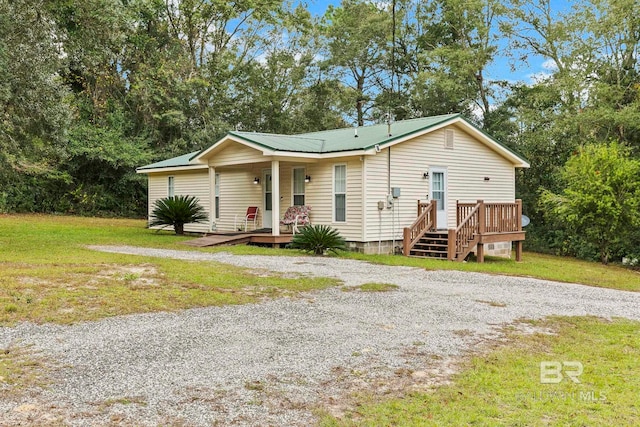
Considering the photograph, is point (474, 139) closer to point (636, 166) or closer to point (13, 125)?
point (636, 166)

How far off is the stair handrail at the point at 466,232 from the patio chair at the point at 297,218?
421cm

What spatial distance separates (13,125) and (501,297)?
1155cm

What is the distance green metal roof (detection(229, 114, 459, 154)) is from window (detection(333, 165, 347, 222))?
2.08ft

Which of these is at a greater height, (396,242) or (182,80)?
(182,80)

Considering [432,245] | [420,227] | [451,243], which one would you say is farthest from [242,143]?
[451,243]

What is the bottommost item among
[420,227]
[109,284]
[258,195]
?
[109,284]

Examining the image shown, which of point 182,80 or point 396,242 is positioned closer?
point 396,242

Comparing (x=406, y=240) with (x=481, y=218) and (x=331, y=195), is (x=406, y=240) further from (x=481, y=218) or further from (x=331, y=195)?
(x=331, y=195)

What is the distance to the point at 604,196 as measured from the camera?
680 inches

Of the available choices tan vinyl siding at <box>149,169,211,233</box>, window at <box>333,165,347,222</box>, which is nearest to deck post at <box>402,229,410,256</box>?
window at <box>333,165,347,222</box>

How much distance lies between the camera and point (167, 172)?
72.4ft

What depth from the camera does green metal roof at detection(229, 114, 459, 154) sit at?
14922mm

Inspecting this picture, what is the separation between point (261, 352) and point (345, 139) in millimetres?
12415

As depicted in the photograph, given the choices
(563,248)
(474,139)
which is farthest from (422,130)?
(563,248)
